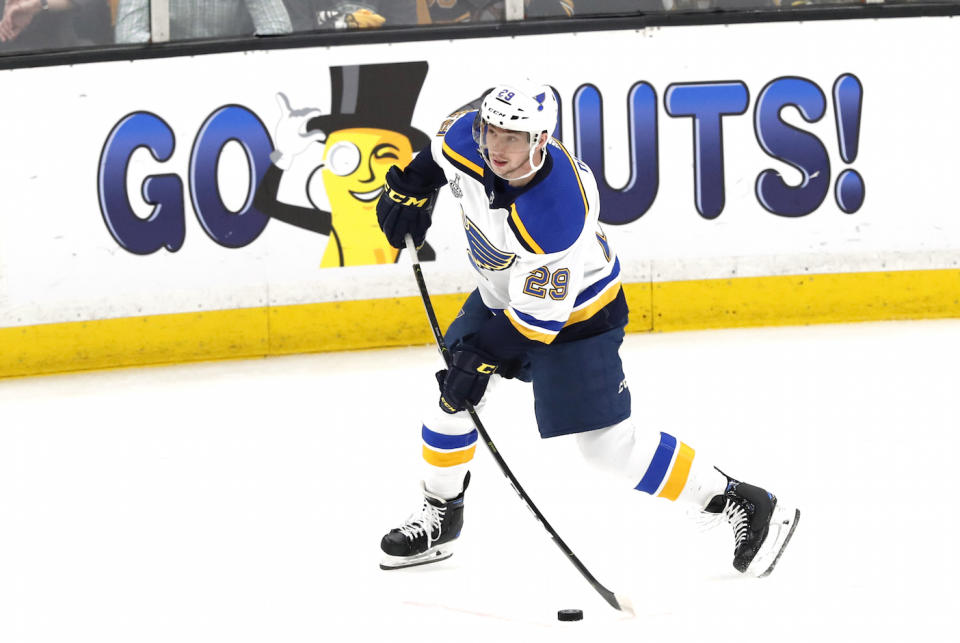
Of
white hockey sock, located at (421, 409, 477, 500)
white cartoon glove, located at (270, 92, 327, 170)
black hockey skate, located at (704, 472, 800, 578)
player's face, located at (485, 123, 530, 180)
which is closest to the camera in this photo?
player's face, located at (485, 123, 530, 180)

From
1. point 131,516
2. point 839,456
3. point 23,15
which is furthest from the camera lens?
point 23,15

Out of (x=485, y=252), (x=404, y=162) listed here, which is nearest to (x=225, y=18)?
(x=404, y=162)

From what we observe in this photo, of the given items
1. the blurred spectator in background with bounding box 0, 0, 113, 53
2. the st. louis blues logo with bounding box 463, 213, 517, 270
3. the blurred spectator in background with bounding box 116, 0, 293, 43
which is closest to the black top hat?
the blurred spectator in background with bounding box 116, 0, 293, 43

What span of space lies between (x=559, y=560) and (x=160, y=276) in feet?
8.62

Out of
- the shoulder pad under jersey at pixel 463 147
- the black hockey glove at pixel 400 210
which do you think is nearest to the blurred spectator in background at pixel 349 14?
the black hockey glove at pixel 400 210

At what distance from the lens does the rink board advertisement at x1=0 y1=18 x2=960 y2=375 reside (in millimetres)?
4578

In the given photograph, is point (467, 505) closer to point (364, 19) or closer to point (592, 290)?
point (592, 290)

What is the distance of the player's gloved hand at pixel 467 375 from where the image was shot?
2258 mm

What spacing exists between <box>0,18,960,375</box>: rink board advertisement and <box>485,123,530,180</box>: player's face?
8.23ft

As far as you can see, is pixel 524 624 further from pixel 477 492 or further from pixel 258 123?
pixel 258 123

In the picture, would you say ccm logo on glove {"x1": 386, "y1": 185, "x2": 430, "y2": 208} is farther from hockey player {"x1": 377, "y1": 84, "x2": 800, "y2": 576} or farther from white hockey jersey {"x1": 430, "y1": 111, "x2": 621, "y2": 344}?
white hockey jersey {"x1": 430, "y1": 111, "x2": 621, "y2": 344}

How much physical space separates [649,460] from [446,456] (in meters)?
0.49

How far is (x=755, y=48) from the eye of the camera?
4816 mm

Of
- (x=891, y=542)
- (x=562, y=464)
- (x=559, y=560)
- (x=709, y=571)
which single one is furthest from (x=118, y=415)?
(x=891, y=542)
